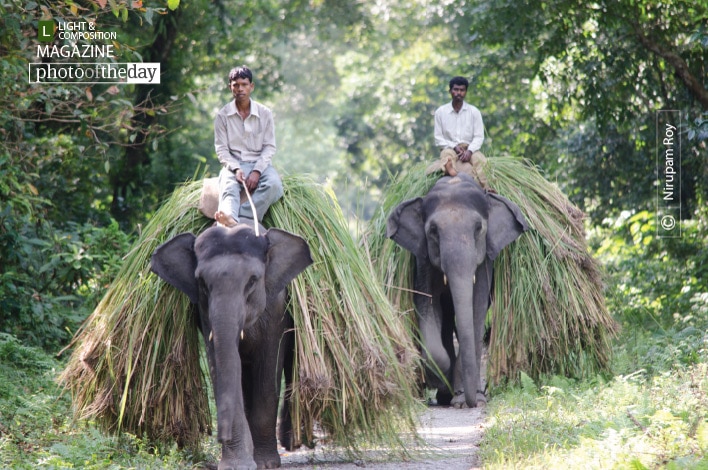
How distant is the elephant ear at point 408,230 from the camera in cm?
970

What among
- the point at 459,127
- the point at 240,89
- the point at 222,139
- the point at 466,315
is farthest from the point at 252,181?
the point at 459,127

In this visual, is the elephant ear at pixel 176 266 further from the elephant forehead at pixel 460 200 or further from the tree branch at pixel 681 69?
the tree branch at pixel 681 69

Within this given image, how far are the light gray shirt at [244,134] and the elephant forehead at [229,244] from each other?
91cm

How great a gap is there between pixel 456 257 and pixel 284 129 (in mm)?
6635

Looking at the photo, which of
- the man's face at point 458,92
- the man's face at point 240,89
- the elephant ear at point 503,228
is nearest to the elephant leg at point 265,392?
the man's face at point 240,89

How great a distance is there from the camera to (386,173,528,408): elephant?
908 cm

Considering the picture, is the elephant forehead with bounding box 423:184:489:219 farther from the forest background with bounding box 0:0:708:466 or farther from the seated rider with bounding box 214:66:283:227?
the seated rider with bounding box 214:66:283:227

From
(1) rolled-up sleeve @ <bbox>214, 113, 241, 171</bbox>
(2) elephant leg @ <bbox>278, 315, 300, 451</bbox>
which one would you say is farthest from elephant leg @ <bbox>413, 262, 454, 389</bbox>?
(1) rolled-up sleeve @ <bbox>214, 113, 241, 171</bbox>

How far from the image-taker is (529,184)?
33.6ft

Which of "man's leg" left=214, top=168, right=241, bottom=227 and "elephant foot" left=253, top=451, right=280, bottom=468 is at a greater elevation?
"man's leg" left=214, top=168, right=241, bottom=227

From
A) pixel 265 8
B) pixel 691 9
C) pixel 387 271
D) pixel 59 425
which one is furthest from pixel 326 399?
pixel 265 8

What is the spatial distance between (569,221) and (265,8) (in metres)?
10.6

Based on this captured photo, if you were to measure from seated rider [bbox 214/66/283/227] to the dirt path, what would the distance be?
1.59 metres

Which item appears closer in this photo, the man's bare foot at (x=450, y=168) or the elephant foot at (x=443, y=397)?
the elephant foot at (x=443, y=397)
